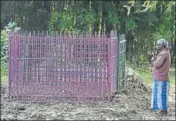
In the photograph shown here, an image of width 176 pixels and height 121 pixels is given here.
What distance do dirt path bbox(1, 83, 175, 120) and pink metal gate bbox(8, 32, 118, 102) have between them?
474 mm

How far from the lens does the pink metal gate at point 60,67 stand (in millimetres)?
12234

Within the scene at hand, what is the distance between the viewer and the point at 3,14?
89.4ft

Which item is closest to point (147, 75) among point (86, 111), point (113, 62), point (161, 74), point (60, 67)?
point (113, 62)

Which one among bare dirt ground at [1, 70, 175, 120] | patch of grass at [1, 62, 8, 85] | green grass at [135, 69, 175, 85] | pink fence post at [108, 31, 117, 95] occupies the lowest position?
green grass at [135, 69, 175, 85]

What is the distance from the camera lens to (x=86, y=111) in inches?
434

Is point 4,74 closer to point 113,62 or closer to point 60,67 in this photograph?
point 60,67

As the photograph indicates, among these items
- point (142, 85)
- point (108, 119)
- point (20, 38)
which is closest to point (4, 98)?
point (20, 38)

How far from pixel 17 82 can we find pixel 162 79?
3.51m

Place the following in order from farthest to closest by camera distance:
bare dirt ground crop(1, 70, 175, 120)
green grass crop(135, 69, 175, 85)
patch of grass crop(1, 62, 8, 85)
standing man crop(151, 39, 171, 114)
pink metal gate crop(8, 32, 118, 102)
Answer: green grass crop(135, 69, 175, 85) < patch of grass crop(1, 62, 8, 85) < pink metal gate crop(8, 32, 118, 102) < standing man crop(151, 39, 171, 114) < bare dirt ground crop(1, 70, 175, 120)

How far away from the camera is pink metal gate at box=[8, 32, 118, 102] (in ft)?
40.1

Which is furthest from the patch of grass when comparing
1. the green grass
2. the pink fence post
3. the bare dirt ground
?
the green grass

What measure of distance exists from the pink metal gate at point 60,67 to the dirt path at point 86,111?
1.56ft

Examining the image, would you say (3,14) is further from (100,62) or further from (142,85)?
(100,62)

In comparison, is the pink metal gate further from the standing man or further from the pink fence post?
the standing man
